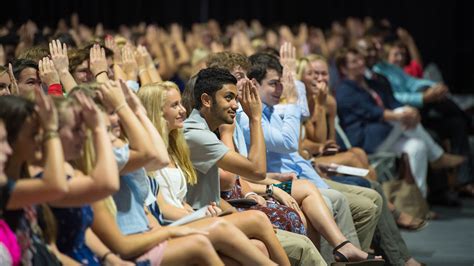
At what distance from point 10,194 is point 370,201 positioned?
9.45ft

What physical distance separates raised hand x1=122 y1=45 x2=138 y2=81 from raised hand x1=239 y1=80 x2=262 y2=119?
1205 millimetres

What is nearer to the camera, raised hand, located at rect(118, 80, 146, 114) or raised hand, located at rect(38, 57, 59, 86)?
raised hand, located at rect(118, 80, 146, 114)

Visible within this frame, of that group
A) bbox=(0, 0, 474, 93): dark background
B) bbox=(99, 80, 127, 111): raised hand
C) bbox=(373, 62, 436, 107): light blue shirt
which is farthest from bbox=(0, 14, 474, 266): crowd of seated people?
bbox=(0, 0, 474, 93): dark background

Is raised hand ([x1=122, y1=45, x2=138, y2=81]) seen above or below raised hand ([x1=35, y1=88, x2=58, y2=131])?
below

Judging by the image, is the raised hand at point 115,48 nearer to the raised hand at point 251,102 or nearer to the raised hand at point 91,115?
the raised hand at point 251,102

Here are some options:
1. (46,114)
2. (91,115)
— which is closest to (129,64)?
(91,115)

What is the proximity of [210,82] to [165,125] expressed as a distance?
57 centimetres

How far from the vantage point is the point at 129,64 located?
6.35 m

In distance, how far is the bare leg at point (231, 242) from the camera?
4285 mm

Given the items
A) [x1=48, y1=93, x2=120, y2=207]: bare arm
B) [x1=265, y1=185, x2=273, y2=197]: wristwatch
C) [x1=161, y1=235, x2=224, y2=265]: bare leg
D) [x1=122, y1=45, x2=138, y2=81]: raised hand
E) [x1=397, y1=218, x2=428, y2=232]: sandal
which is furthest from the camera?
[x1=397, y1=218, x2=428, y2=232]: sandal

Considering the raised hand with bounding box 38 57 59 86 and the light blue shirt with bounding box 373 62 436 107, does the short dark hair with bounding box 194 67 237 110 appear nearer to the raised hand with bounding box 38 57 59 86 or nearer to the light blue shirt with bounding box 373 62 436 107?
the raised hand with bounding box 38 57 59 86

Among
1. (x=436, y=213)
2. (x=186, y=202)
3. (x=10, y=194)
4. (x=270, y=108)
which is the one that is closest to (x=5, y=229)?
(x=10, y=194)

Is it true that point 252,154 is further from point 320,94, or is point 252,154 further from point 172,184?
point 320,94

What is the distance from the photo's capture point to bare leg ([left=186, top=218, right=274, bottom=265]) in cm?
429
